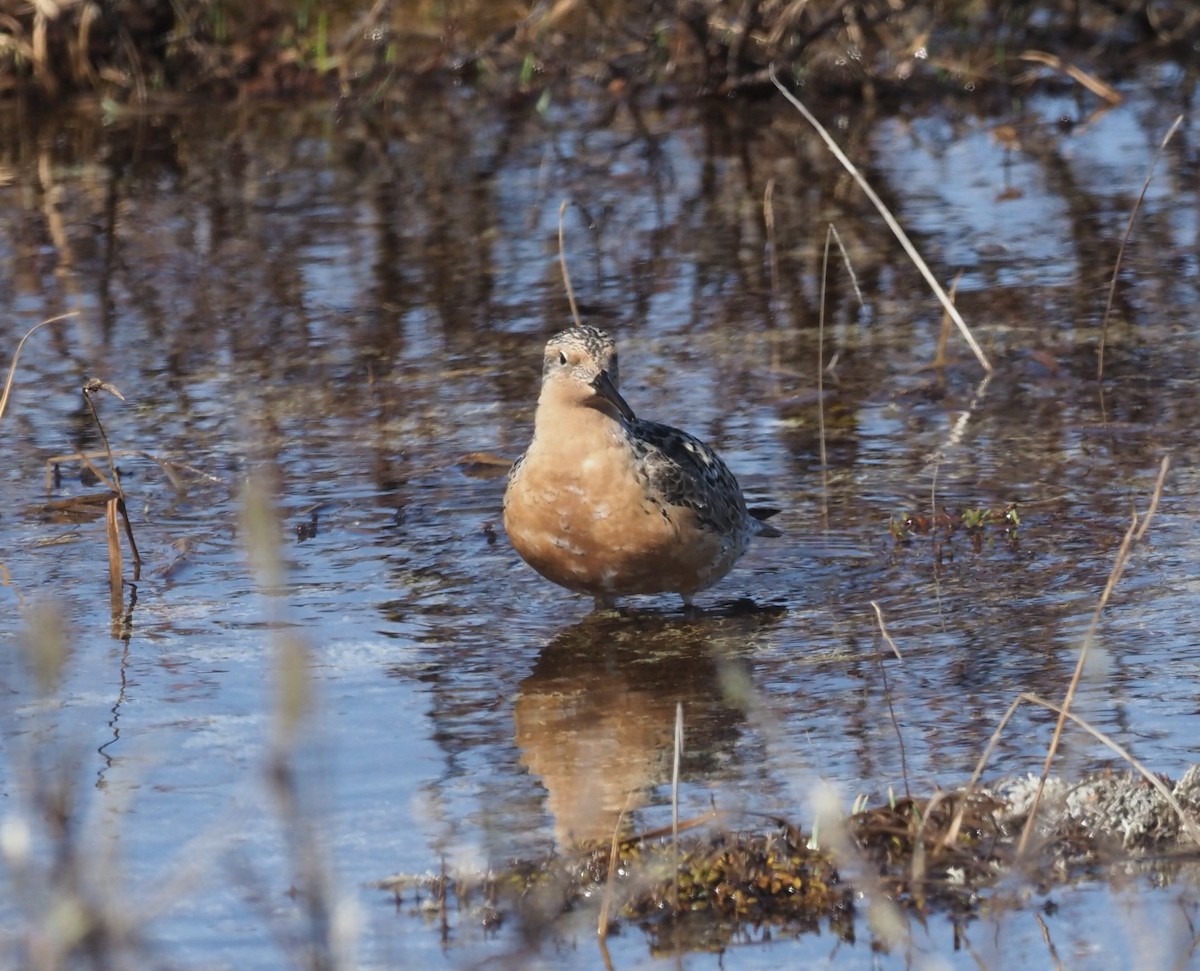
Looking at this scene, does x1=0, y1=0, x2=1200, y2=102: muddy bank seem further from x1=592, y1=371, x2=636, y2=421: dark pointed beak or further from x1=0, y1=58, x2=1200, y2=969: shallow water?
x1=592, y1=371, x2=636, y2=421: dark pointed beak

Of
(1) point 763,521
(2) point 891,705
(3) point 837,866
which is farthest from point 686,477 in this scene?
(3) point 837,866

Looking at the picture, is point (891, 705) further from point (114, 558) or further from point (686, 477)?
point (114, 558)

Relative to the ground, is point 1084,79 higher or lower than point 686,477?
higher

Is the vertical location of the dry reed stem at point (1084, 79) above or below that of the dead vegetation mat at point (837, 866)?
above

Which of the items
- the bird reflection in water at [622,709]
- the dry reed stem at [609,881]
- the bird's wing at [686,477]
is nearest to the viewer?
the dry reed stem at [609,881]

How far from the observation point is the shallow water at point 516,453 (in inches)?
209

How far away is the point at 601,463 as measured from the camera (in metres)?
6.86

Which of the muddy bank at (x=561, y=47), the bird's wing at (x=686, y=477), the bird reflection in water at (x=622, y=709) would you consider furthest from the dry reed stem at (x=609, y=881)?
the muddy bank at (x=561, y=47)

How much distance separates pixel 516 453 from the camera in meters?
8.94

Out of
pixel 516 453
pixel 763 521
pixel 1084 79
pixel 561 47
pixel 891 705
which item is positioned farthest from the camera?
pixel 561 47

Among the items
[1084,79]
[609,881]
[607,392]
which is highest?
[607,392]

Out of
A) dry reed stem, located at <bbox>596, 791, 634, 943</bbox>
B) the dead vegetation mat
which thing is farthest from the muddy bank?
dry reed stem, located at <bbox>596, 791, 634, 943</bbox>

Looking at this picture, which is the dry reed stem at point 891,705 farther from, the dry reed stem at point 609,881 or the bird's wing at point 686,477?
the bird's wing at point 686,477

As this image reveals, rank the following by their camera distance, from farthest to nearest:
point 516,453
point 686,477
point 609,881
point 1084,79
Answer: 1. point 1084,79
2. point 516,453
3. point 686,477
4. point 609,881
